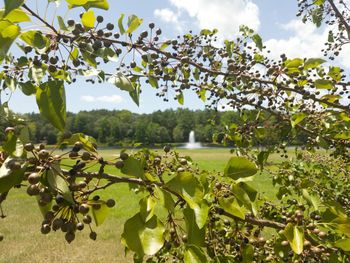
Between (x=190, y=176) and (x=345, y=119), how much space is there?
2279 mm

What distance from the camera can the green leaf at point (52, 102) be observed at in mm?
1183

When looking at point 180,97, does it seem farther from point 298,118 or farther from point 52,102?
point 52,102

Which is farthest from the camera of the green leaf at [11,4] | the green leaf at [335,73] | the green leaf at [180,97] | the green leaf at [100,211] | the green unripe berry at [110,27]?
the green leaf at [180,97]

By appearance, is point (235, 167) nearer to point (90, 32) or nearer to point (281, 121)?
point (90, 32)

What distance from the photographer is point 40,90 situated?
1194 millimetres

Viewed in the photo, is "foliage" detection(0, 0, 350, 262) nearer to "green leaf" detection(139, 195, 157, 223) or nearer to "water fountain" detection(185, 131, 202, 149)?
"green leaf" detection(139, 195, 157, 223)

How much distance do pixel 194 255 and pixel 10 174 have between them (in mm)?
690

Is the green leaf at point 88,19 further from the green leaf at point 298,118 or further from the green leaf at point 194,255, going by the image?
the green leaf at point 298,118

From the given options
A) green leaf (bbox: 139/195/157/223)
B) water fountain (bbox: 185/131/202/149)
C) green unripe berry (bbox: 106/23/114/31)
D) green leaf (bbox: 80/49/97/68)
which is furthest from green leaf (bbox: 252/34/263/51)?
water fountain (bbox: 185/131/202/149)

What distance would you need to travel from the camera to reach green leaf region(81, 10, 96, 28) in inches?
61.5

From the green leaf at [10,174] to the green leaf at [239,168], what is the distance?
82cm

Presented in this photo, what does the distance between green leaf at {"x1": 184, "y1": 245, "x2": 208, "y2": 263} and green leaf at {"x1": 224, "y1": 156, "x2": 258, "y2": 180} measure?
1.23ft

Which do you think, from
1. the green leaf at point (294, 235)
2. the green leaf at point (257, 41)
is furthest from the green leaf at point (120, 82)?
the green leaf at point (257, 41)

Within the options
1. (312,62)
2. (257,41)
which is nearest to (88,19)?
(312,62)
